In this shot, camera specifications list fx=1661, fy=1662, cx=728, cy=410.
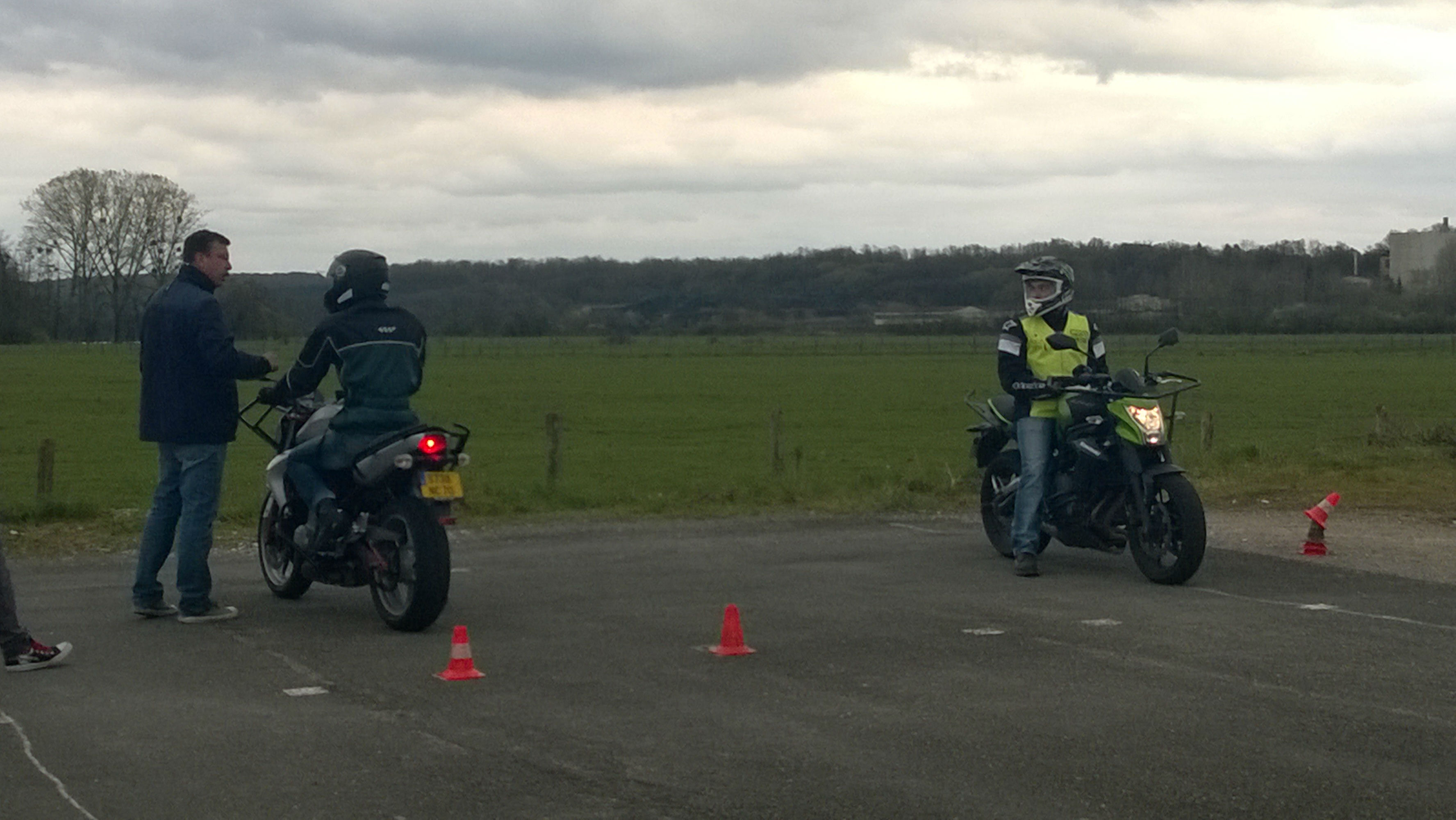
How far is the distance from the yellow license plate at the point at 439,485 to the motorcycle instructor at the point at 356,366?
527 mm

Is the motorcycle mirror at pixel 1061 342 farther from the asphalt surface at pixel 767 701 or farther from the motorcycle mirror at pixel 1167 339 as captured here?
the asphalt surface at pixel 767 701

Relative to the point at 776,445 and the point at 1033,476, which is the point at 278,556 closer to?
the point at 1033,476

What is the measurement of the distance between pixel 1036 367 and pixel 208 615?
5174 millimetres

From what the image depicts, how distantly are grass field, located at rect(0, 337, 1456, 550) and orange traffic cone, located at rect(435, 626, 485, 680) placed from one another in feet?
14.8

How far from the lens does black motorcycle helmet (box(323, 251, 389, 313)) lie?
346 inches

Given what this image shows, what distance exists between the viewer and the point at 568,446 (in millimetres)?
34125

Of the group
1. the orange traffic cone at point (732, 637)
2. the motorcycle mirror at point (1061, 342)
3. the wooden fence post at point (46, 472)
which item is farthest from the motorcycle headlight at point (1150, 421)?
the wooden fence post at point (46, 472)

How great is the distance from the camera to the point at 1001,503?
11172 mm

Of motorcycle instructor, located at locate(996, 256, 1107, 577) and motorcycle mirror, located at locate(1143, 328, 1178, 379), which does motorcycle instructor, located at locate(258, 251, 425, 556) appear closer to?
motorcycle instructor, located at locate(996, 256, 1107, 577)

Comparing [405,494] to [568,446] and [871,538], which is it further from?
[568,446]

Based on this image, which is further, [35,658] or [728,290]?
[728,290]

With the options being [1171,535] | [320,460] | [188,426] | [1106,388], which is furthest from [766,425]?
[188,426]

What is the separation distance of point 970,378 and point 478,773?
63.7 metres

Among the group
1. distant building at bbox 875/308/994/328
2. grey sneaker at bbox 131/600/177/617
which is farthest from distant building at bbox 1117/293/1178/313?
distant building at bbox 875/308/994/328
